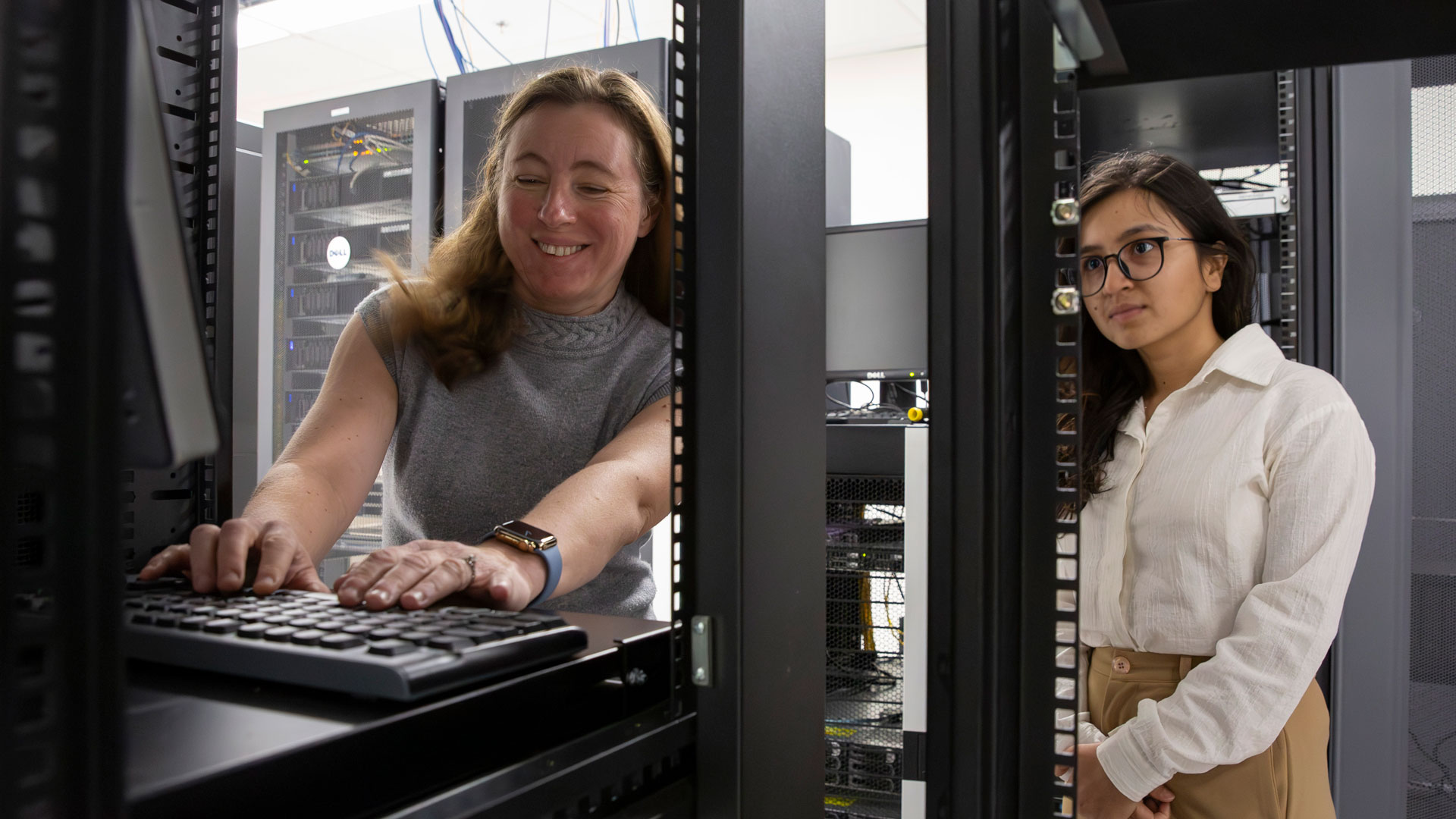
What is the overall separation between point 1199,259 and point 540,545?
112cm

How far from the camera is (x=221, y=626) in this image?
40cm

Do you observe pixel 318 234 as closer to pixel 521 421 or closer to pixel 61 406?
pixel 521 421

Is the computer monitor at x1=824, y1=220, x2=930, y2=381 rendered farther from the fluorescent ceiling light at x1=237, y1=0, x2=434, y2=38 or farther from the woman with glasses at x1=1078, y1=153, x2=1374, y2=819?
the fluorescent ceiling light at x1=237, y1=0, x2=434, y2=38

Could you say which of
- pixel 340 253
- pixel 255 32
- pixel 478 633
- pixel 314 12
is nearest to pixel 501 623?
pixel 478 633

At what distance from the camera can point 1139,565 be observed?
128 cm

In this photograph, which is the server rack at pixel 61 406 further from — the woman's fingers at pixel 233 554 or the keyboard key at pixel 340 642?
the woman's fingers at pixel 233 554

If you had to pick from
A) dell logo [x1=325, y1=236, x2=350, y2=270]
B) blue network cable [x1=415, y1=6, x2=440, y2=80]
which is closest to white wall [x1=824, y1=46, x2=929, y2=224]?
blue network cable [x1=415, y1=6, x2=440, y2=80]

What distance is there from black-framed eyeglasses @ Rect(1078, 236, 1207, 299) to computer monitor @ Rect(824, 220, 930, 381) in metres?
0.26

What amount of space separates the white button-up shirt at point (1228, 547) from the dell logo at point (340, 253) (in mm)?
2242

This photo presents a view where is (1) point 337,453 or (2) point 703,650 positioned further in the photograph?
(1) point 337,453

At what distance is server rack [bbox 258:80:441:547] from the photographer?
8.89 ft

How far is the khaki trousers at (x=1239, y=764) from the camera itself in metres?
1.16

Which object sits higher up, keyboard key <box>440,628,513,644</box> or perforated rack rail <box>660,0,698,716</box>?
perforated rack rail <box>660,0,698,716</box>

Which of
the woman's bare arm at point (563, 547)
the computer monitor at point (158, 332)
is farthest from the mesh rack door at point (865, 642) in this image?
the computer monitor at point (158, 332)
